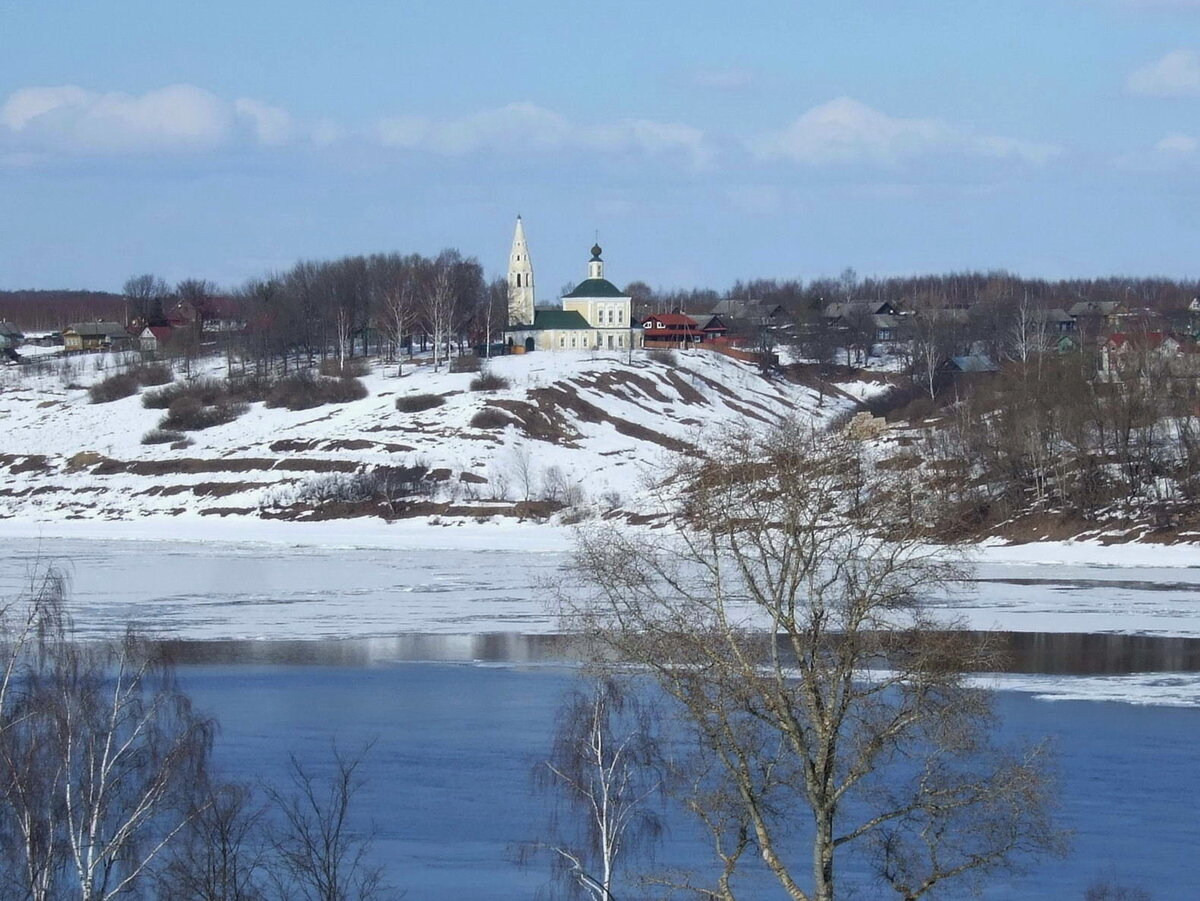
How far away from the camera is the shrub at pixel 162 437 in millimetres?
71938

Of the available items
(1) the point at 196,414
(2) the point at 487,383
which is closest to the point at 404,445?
(2) the point at 487,383

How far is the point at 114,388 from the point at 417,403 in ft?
66.0

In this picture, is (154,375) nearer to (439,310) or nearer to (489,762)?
(439,310)

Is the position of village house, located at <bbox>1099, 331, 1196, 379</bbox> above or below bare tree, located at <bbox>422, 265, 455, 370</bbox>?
below

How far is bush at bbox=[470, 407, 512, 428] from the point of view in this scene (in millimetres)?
69969

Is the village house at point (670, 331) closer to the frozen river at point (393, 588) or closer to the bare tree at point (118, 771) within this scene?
the frozen river at point (393, 588)

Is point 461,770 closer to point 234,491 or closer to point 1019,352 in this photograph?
point 234,491

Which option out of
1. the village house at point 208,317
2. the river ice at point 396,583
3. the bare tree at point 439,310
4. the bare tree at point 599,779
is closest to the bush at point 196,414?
the bare tree at point 439,310

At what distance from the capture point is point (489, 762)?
805 inches

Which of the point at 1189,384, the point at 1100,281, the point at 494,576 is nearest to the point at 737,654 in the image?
the point at 494,576

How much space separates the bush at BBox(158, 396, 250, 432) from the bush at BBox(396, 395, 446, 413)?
880 centimetres

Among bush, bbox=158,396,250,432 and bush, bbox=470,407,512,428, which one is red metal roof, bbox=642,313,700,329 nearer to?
bush, bbox=158,396,250,432

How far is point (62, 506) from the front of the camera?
61875 mm

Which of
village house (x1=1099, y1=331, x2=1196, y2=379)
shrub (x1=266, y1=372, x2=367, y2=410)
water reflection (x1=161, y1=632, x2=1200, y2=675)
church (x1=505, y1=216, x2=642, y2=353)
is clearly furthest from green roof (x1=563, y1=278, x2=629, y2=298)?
water reflection (x1=161, y1=632, x2=1200, y2=675)
